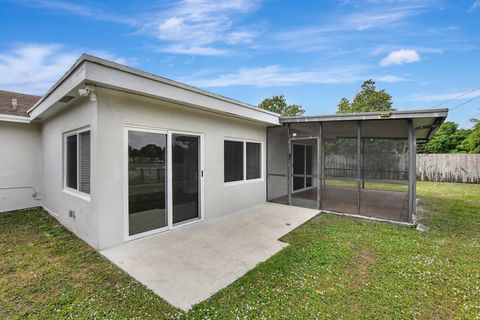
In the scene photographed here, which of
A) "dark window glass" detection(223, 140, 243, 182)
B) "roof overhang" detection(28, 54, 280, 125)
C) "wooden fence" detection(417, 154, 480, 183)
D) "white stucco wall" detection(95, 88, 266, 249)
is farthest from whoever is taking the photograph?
"wooden fence" detection(417, 154, 480, 183)

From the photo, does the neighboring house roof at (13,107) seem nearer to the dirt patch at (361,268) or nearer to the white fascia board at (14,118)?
the white fascia board at (14,118)

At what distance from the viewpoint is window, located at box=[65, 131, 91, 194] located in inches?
167

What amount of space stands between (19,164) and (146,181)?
200 inches

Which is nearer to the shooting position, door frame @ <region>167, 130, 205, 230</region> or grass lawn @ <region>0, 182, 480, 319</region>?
grass lawn @ <region>0, 182, 480, 319</region>

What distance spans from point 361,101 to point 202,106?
21692 millimetres

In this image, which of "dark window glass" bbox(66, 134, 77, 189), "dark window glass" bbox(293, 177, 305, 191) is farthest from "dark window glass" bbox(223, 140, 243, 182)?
"dark window glass" bbox(66, 134, 77, 189)

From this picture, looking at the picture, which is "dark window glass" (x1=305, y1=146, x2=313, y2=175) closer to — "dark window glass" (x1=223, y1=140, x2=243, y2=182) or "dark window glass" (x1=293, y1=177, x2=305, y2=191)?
"dark window glass" (x1=293, y1=177, x2=305, y2=191)

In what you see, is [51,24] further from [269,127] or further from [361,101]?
[361,101]

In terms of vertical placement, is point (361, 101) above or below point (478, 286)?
above

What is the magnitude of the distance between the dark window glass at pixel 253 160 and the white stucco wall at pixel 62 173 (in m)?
4.25

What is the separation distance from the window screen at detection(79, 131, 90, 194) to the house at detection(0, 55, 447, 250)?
0.02 metres

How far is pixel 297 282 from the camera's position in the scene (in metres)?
2.91

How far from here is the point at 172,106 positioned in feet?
15.4

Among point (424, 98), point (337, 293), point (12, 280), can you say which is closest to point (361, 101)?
point (424, 98)
